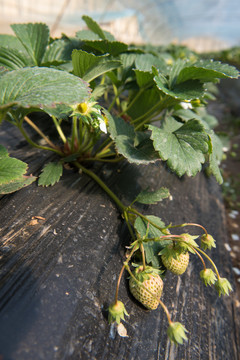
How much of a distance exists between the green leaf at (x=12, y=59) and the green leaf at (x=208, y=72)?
551 mm

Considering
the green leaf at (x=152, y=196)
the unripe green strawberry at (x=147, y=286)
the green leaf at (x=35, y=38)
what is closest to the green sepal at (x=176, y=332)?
the unripe green strawberry at (x=147, y=286)

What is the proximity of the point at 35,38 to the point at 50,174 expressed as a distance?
520 millimetres

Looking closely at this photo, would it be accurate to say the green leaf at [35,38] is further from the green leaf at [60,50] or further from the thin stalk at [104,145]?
the thin stalk at [104,145]

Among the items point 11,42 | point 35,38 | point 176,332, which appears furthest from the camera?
point 11,42

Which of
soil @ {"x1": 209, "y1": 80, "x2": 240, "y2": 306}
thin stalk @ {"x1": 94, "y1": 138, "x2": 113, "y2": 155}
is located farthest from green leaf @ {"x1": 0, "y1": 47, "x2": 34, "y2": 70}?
soil @ {"x1": 209, "y1": 80, "x2": 240, "y2": 306}

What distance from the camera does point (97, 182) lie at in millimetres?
958

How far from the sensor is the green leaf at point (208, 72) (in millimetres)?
809

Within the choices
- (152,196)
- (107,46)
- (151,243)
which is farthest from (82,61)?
(151,243)

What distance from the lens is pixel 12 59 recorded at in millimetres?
951

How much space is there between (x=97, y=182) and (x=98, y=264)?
0.34 meters

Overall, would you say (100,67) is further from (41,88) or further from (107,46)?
(41,88)

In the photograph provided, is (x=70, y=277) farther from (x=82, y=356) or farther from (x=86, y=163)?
(x=86, y=163)

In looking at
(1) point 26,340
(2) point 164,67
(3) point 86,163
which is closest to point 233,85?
(2) point 164,67

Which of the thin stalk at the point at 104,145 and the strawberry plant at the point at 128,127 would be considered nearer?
the strawberry plant at the point at 128,127
